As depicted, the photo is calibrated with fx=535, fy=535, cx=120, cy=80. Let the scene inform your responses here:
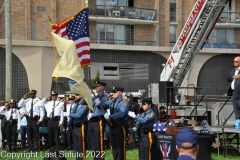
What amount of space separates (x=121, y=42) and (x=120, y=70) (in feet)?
9.91

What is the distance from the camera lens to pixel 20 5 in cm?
3641

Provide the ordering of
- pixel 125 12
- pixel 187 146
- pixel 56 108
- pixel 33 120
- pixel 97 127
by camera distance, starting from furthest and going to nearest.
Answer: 1. pixel 125 12
2. pixel 33 120
3. pixel 56 108
4. pixel 97 127
5. pixel 187 146

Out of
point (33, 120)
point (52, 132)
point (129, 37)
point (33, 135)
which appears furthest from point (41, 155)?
point (129, 37)

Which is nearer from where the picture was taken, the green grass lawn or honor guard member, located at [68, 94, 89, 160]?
honor guard member, located at [68, 94, 89, 160]

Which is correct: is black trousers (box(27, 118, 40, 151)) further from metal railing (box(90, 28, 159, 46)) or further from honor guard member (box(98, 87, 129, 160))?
metal railing (box(90, 28, 159, 46))

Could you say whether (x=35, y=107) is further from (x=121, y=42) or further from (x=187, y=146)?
(x=121, y=42)

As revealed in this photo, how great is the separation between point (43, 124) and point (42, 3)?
21385 mm

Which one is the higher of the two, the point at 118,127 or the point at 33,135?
the point at 118,127

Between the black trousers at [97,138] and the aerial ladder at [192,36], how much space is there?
419 inches

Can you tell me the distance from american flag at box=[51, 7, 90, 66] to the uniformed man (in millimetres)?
1495

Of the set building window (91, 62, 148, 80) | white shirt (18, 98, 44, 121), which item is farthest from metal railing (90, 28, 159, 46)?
white shirt (18, 98, 44, 121)

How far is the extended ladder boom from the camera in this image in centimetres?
2138

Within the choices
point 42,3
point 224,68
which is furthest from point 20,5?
point 224,68

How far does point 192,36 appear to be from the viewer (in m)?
22.2
